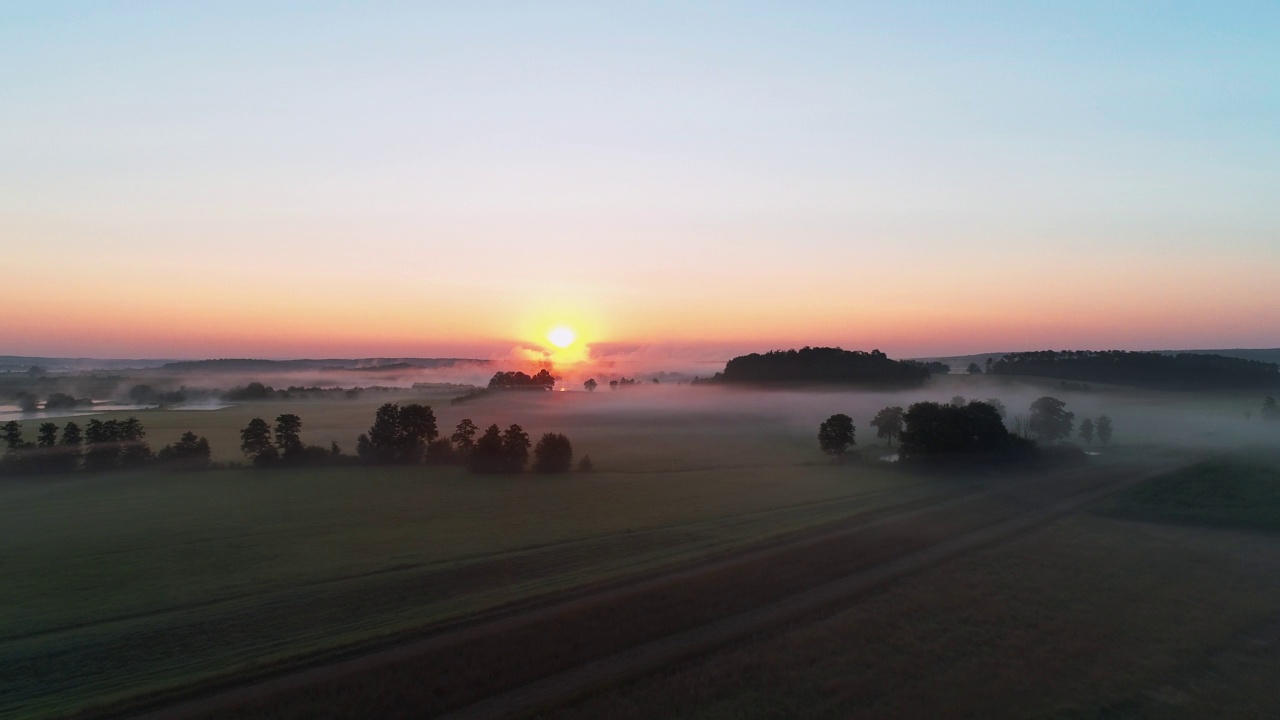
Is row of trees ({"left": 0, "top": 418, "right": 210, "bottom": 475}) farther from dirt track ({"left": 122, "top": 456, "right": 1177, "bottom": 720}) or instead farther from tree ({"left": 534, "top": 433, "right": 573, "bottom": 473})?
dirt track ({"left": 122, "top": 456, "right": 1177, "bottom": 720})

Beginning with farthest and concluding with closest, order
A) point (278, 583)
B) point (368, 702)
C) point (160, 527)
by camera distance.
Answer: point (160, 527)
point (278, 583)
point (368, 702)

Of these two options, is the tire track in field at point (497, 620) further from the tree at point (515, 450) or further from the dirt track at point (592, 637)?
the tree at point (515, 450)

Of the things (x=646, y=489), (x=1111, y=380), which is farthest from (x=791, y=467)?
(x=1111, y=380)

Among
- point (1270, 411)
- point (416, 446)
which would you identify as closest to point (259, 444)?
point (416, 446)

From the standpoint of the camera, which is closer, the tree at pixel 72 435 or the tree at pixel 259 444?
the tree at pixel 72 435

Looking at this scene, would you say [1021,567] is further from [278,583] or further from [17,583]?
→ [17,583]

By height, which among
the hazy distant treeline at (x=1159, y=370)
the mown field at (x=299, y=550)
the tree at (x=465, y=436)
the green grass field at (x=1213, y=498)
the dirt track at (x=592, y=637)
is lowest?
the mown field at (x=299, y=550)

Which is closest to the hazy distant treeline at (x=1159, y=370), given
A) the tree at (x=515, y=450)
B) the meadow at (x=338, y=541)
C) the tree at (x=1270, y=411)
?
the tree at (x=1270, y=411)
